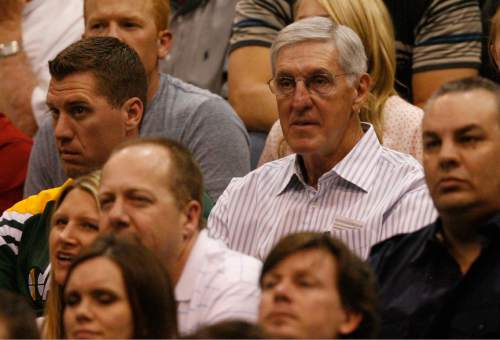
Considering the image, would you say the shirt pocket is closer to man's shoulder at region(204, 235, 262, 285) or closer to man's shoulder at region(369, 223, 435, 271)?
man's shoulder at region(369, 223, 435, 271)

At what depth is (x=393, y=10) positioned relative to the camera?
4.53m

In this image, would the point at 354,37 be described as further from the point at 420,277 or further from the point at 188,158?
the point at 420,277

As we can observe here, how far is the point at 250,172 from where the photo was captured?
3941 mm

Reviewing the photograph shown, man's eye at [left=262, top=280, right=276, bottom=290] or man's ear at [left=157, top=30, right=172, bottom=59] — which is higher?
man's ear at [left=157, top=30, right=172, bottom=59]

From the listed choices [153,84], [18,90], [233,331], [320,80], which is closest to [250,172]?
[320,80]

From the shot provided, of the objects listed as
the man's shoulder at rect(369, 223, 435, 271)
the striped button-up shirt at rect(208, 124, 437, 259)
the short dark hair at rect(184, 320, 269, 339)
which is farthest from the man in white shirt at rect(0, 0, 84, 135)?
the short dark hair at rect(184, 320, 269, 339)

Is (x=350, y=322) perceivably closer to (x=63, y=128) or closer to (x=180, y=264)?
(x=180, y=264)

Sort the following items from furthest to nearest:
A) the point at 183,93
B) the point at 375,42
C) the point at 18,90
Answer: the point at 18,90, the point at 183,93, the point at 375,42

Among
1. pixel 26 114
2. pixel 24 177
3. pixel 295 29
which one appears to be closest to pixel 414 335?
pixel 295 29

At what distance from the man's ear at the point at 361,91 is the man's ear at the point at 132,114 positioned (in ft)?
2.34

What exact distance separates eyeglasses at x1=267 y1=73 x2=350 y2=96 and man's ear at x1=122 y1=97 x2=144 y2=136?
0.54 m

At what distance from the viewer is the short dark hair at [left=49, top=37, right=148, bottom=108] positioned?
13.2 ft

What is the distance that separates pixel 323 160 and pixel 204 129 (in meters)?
0.65

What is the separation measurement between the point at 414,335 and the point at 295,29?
1163 mm
